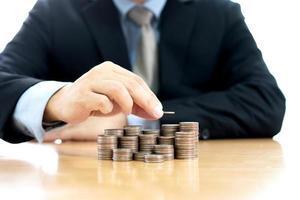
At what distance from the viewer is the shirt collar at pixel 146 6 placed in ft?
6.41

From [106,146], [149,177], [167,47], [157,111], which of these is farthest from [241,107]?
[149,177]

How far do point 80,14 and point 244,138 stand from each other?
2.48 ft

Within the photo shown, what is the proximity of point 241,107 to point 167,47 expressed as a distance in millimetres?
388

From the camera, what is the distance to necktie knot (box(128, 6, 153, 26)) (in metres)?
1.96

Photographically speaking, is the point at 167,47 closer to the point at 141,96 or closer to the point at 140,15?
the point at 140,15

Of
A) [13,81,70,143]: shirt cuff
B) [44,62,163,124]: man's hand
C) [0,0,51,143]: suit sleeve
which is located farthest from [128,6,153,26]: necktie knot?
[44,62,163,124]: man's hand

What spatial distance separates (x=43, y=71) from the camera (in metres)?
1.96

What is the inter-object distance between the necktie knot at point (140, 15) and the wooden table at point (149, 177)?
86 centimetres

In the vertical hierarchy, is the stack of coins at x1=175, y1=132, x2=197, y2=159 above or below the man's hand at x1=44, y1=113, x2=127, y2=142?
above

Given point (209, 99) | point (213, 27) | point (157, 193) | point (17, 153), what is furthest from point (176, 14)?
point (157, 193)

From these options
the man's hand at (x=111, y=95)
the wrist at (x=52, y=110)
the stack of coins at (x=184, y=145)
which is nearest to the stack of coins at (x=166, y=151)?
the stack of coins at (x=184, y=145)

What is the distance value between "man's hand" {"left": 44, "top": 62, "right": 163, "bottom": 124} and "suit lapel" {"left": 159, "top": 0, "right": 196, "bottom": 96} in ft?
2.44

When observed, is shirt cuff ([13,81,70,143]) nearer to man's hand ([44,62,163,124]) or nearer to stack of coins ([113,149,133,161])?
man's hand ([44,62,163,124])

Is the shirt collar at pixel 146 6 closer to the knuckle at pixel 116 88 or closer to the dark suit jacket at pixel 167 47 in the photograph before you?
the dark suit jacket at pixel 167 47
